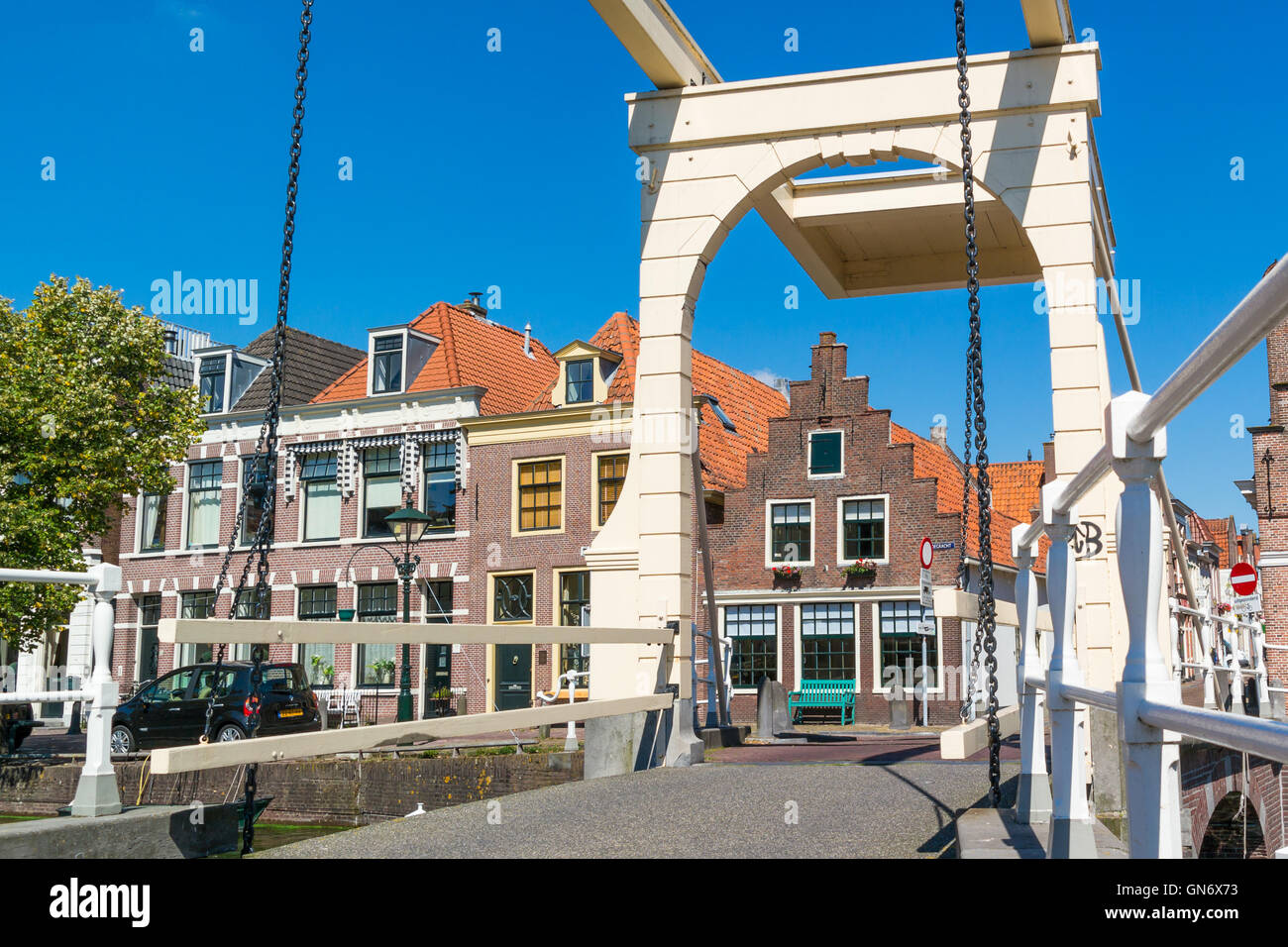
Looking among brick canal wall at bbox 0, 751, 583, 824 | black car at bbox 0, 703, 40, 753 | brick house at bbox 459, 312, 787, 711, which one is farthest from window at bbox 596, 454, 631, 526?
black car at bbox 0, 703, 40, 753

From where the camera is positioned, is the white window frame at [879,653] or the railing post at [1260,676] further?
the white window frame at [879,653]

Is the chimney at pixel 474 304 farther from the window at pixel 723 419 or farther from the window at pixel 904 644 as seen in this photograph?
the window at pixel 904 644

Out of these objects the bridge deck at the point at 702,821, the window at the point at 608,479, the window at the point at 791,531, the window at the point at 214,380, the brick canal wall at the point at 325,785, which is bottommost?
the brick canal wall at the point at 325,785

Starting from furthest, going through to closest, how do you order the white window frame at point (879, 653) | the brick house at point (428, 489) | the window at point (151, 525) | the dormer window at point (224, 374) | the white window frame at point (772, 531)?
the window at point (151, 525) → the dormer window at point (224, 374) → the white window frame at point (772, 531) → the brick house at point (428, 489) → the white window frame at point (879, 653)

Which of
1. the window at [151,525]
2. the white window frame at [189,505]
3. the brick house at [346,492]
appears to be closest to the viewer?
the brick house at [346,492]

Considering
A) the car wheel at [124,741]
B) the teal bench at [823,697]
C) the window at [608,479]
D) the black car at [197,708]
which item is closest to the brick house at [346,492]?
the window at [608,479]

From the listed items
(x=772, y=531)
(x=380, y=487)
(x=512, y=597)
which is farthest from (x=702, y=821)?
(x=380, y=487)

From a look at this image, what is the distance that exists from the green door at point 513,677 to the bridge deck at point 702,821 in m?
17.5

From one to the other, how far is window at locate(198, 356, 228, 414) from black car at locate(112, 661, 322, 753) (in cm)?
1070

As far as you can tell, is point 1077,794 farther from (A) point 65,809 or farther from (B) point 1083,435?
(B) point 1083,435

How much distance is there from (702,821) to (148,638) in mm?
25121

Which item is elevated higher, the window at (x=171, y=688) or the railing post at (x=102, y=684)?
the railing post at (x=102, y=684)

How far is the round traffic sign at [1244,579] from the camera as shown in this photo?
715 inches
